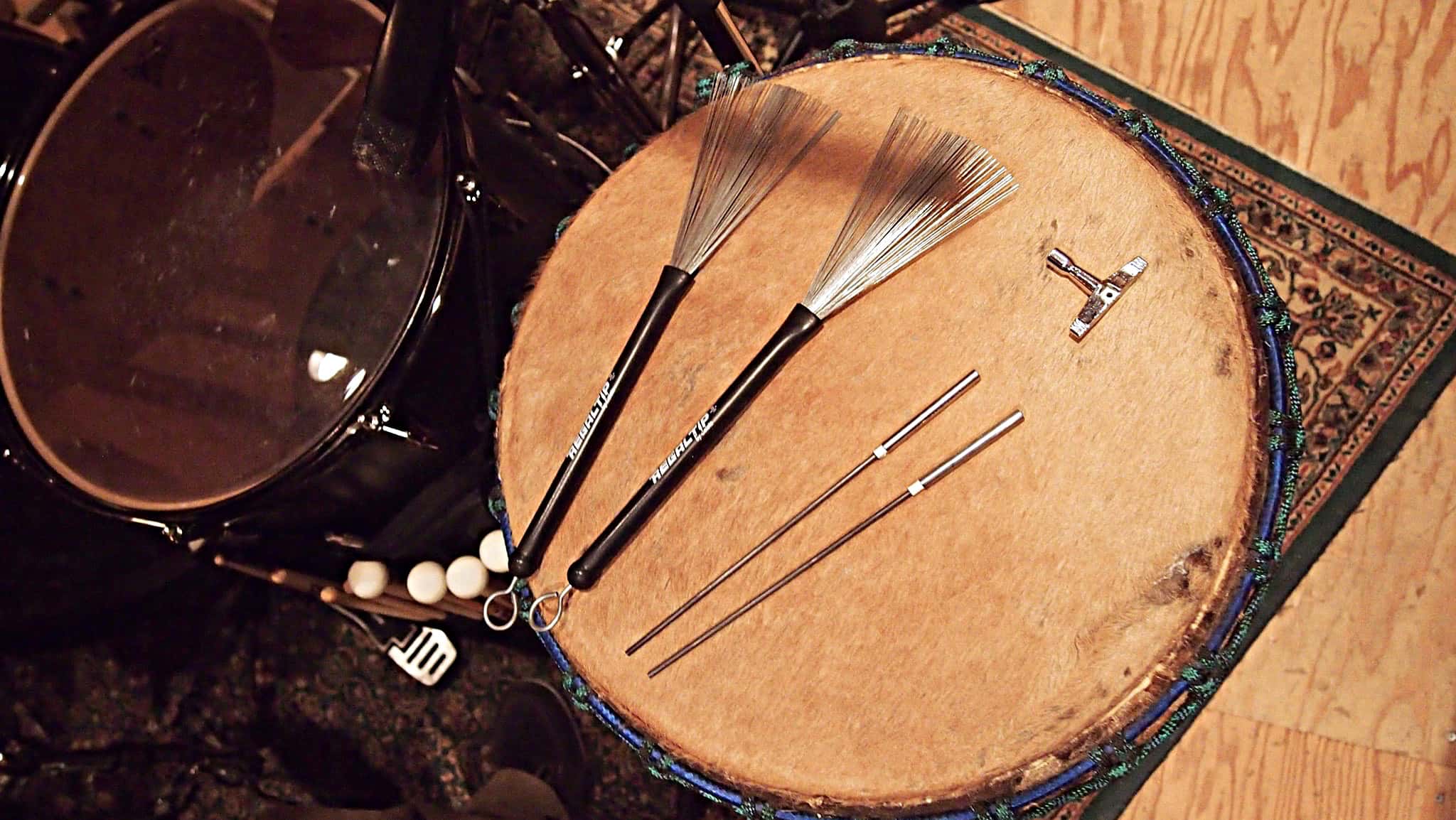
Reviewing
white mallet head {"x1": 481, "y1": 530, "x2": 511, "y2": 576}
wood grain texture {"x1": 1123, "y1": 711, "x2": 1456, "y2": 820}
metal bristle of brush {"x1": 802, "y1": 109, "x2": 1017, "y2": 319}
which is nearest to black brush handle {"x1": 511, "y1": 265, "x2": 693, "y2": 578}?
metal bristle of brush {"x1": 802, "y1": 109, "x2": 1017, "y2": 319}

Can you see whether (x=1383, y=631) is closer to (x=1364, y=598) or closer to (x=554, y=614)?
(x=1364, y=598)

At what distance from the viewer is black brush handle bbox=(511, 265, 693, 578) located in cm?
86

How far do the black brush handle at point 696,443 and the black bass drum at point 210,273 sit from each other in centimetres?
25

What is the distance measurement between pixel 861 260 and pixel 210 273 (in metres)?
0.70

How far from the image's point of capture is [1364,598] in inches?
52.8

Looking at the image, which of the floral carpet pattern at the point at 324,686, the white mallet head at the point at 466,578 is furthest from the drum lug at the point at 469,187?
the floral carpet pattern at the point at 324,686

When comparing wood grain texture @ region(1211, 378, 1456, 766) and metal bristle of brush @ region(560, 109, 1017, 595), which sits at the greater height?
metal bristle of brush @ region(560, 109, 1017, 595)

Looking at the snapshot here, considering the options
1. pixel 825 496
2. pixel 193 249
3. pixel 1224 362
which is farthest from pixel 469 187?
pixel 1224 362

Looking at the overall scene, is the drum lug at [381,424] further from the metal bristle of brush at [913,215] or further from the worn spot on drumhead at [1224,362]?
the worn spot on drumhead at [1224,362]

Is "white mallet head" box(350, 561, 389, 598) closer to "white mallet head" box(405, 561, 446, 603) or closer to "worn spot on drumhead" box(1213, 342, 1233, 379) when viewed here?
"white mallet head" box(405, 561, 446, 603)

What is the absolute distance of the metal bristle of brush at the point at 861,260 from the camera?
0.84 m

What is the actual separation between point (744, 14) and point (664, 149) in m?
0.74

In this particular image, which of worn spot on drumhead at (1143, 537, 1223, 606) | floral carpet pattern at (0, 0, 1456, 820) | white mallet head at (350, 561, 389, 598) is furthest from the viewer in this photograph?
floral carpet pattern at (0, 0, 1456, 820)

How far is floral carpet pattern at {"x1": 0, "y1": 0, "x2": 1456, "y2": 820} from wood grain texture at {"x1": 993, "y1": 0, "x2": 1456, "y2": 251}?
67mm
